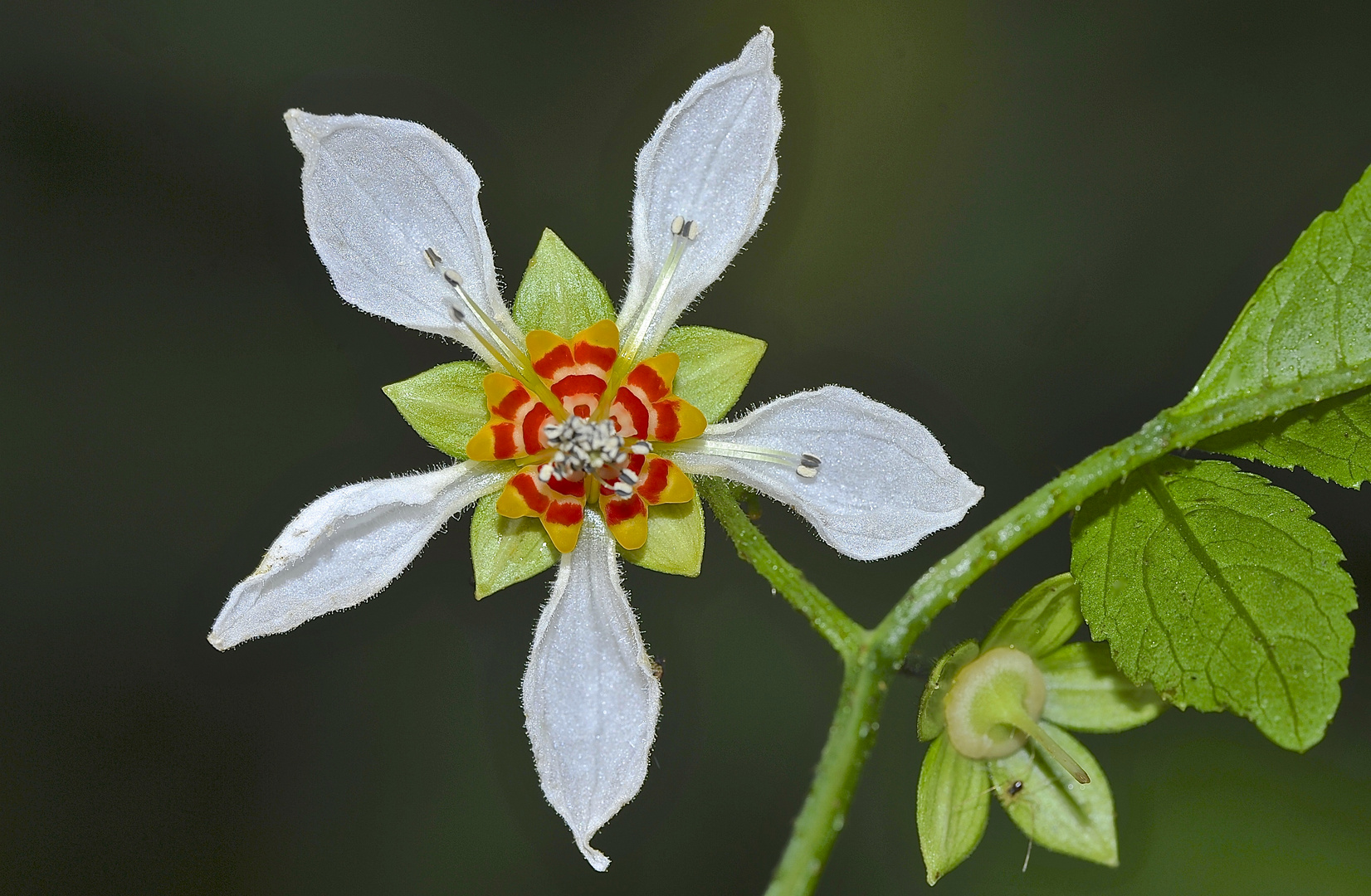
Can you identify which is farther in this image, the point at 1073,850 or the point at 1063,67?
the point at 1063,67

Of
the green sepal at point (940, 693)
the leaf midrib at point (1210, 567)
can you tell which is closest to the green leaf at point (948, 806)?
the green sepal at point (940, 693)

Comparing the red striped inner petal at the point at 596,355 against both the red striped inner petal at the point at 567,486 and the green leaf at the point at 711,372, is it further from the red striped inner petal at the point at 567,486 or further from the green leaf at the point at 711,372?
the red striped inner petal at the point at 567,486

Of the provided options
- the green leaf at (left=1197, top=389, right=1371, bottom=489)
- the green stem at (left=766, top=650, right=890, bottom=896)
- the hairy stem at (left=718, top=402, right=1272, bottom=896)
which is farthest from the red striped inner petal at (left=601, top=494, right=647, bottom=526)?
the green leaf at (left=1197, top=389, right=1371, bottom=489)

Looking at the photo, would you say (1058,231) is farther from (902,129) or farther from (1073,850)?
(1073,850)

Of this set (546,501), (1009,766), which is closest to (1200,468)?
(1009,766)

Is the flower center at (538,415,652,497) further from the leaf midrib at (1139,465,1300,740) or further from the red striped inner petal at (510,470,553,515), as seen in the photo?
the leaf midrib at (1139,465,1300,740)

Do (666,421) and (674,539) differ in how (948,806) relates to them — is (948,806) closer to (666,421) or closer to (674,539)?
(674,539)

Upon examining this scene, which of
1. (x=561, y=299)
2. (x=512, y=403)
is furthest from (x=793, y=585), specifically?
(x=561, y=299)
